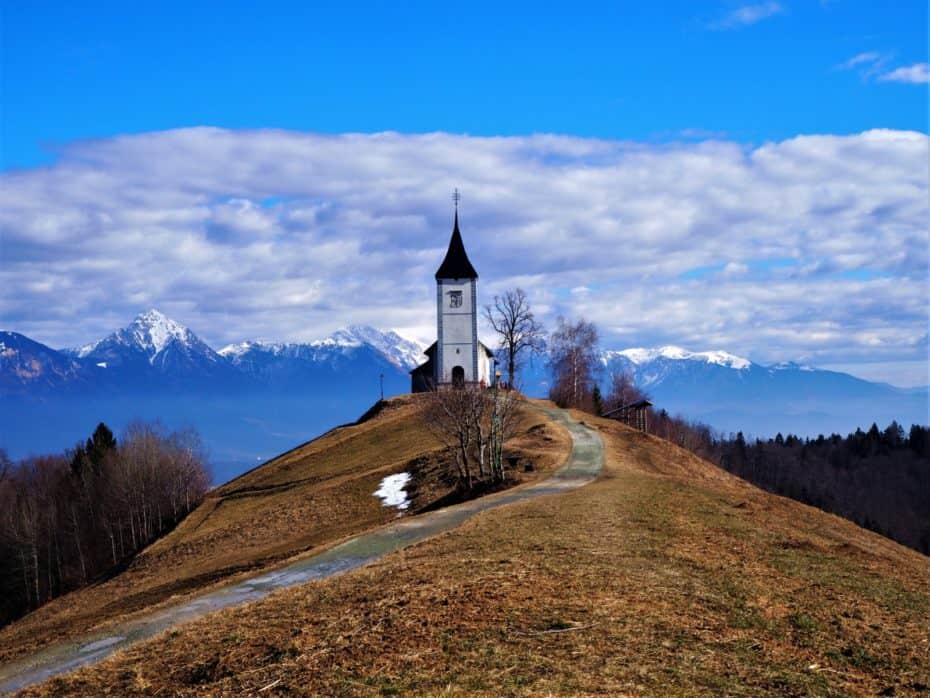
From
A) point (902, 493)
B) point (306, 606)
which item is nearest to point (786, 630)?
point (306, 606)

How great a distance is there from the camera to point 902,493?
508ft

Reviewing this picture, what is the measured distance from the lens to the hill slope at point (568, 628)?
11.1 m

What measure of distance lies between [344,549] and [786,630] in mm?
15672

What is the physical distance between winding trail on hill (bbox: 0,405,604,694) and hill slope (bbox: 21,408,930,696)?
225cm

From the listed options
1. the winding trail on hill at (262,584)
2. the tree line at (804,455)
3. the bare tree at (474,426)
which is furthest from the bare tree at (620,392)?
the winding trail on hill at (262,584)

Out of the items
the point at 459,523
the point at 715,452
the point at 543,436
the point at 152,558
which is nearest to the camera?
the point at 459,523

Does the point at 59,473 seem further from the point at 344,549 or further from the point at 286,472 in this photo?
the point at 344,549

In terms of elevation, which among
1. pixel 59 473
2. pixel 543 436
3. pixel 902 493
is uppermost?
pixel 543 436

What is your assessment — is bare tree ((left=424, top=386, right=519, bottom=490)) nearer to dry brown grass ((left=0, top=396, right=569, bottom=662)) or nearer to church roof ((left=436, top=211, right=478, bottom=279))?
dry brown grass ((left=0, top=396, right=569, bottom=662))

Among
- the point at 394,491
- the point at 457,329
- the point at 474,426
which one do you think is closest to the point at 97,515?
the point at 457,329

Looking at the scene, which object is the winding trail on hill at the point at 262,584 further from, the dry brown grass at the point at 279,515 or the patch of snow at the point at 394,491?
the patch of snow at the point at 394,491

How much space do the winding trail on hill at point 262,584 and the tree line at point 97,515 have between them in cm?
5458

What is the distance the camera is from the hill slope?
11.1 m

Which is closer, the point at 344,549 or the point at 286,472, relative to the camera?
the point at 344,549
